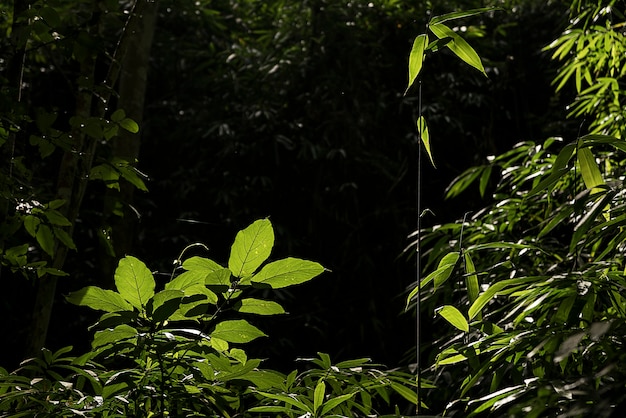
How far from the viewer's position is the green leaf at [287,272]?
2.45 feet

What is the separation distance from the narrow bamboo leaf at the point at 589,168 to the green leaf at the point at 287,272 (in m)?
0.34

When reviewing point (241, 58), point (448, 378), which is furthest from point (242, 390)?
point (241, 58)

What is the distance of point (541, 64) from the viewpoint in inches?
145

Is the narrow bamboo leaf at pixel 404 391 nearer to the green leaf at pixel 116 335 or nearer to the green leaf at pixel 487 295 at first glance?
the green leaf at pixel 487 295

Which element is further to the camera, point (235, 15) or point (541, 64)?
point (235, 15)

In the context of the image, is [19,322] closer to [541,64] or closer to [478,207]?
[478,207]

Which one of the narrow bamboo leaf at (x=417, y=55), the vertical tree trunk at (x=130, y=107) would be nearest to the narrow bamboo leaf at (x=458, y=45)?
the narrow bamboo leaf at (x=417, y=55)

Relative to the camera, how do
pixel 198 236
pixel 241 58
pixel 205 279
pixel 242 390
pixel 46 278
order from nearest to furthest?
pixel 205 279
pixel 242 390
pixel 46 278
pixel 198 236
pixel 241 58

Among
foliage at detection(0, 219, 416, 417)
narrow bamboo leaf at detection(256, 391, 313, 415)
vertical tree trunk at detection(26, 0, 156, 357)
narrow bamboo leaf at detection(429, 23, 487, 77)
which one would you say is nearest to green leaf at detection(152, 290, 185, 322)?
foliage at detection(0, 219, 416, 417)

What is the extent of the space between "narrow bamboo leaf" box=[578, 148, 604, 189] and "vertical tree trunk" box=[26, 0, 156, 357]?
840 millimetres

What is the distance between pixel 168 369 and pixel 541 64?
3.29 metres

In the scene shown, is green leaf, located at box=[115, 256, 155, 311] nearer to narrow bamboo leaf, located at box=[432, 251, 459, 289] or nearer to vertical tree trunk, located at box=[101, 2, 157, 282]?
narrow bamboo leaf, located at box=[432, 251, 459, 289]

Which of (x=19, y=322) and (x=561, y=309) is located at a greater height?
(x=561, y=309)

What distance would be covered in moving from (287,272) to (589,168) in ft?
1.23
